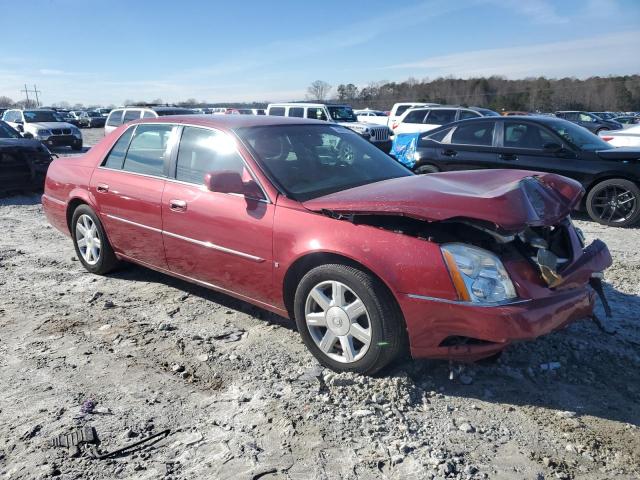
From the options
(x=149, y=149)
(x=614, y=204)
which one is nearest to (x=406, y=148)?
(x=614, y=204)

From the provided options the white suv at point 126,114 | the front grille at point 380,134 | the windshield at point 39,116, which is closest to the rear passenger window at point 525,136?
the front grille at point 380,134

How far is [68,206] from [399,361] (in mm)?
Answer: 3865

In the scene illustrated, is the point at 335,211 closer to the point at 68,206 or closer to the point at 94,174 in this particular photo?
the point at 94,174

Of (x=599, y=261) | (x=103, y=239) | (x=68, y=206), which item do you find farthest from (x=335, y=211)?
(x=68, y=206)

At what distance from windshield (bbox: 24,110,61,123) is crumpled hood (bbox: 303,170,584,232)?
2306 centimetres

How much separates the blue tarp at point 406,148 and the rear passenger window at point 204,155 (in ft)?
17.9

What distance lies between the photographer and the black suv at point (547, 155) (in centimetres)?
732

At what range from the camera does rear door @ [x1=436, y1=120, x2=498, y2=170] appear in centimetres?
841

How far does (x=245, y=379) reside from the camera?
3.23 metres

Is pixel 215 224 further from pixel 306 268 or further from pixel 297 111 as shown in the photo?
pixel 297 111

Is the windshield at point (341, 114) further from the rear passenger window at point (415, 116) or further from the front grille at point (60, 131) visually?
the front grille at point (60, 131)

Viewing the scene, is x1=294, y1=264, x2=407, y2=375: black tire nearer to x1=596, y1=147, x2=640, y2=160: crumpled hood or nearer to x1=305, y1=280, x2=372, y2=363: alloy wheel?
x1=305, y1=280, x2=372, y2=363: alloy wheel

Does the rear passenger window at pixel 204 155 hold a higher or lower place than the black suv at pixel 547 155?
higher

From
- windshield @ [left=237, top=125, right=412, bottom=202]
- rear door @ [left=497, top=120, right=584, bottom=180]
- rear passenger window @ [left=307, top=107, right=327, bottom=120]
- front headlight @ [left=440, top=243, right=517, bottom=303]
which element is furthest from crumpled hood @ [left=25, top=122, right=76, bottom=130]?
front headlight @ [left=440, top=243, right=517, bottom=303]
